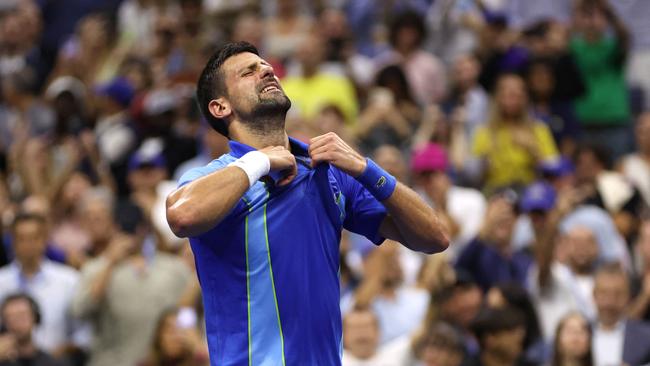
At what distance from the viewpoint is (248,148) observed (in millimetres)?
4738

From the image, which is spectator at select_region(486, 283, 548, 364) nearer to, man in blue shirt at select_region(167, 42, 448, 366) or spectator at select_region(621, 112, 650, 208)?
spectator at select_region(621, 112, 650, 208)

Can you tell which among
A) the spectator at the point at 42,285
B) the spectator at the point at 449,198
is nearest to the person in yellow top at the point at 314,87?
the spectator at the point at 449,198

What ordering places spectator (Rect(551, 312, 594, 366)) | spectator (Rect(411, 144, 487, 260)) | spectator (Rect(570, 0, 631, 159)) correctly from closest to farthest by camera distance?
spectator (Rect(551, 312, 594, 366)) < spectator (Rect(411, 144, 487, 260)) < spectator (Rect(570, 0, 631, 159))

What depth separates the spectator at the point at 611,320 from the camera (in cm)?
852

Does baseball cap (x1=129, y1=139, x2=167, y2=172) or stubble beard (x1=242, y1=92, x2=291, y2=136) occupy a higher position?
baseball cap (x1=129, y1=139, x2=167, y2=172)

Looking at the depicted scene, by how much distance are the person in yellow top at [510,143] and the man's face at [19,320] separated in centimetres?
411

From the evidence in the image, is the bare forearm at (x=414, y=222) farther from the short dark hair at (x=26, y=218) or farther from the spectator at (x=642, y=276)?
the short dark hair at (x=26, y=218)

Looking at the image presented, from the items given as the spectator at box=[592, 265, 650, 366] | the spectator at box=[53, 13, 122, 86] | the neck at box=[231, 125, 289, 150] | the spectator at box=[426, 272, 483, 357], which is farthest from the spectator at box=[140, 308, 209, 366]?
the spectator at box=[53, 13, 122, 86]

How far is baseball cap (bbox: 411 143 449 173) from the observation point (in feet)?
33.9

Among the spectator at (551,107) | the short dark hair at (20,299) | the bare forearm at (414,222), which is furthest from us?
the spectator at (551,107)

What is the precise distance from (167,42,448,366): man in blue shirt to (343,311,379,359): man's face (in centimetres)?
386

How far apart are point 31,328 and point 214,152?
247 centimetres

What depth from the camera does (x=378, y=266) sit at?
919 centimetres

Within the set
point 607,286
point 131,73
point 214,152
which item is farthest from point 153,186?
point 607,286
